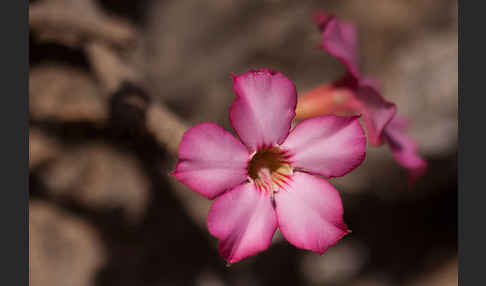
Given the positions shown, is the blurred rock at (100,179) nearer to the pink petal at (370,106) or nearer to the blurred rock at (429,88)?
the pink petal at (370,106)

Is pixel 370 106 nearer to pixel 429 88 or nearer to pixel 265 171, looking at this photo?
pixel 265 171

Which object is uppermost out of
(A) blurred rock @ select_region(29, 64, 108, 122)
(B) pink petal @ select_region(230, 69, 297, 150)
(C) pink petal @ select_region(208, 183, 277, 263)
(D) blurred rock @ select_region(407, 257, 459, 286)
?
(A) blurred rock @ select_region(29, 64, 108, 122)

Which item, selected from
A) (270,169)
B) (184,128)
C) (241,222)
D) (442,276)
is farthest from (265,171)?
(442,276)

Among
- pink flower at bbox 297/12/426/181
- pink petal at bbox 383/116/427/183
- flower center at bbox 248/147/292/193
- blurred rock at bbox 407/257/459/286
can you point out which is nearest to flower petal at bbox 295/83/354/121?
pink flower at bbox 297/12/426/181

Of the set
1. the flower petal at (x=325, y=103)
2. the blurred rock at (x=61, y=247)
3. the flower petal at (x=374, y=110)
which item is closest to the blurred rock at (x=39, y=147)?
the blurred rock at (x=61, y=247)

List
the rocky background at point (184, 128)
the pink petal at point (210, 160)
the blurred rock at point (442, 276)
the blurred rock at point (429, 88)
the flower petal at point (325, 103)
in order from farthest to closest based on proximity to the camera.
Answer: the blurred rock at point (442, 276) → the blurred rock at point (429, 88) → the rocky background at point (184, 128) → the flower petal at point (325, 103) → the pink petal at point (210, 160)

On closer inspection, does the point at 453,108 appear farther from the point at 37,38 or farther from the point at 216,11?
the point at 37,38

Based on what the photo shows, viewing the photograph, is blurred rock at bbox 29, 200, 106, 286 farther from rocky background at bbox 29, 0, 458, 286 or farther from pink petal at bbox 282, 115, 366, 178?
pink petal at bbox 282, 115, 366, 178
